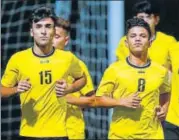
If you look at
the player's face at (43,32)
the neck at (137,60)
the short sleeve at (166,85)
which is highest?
the player's face at (43,32)

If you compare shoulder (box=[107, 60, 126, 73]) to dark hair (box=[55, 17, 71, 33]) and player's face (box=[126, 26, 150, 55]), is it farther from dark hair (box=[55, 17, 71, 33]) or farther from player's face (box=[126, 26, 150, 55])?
dark hair (box=[55, 17, 71, 33])

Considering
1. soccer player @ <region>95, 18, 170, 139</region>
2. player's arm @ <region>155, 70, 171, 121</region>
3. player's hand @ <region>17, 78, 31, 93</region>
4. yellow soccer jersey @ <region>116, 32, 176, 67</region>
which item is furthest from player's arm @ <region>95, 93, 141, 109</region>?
player's hand @ <region>17, 78, 31, 93</region>

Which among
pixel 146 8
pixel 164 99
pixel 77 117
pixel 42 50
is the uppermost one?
pixel 146 8

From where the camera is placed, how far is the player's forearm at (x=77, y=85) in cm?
287

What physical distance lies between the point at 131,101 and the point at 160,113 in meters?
0.15

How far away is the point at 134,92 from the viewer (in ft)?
9.50

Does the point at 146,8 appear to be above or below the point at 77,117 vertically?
above

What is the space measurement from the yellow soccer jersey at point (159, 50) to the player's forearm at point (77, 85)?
0.71ft

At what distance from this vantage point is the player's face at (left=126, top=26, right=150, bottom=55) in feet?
9.45

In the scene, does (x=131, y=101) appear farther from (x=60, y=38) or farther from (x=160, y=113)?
(x=60, y=38)

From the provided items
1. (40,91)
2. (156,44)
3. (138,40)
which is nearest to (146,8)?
(156,44)

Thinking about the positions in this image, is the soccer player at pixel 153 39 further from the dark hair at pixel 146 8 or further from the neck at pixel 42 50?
the neck at pixel 42 50

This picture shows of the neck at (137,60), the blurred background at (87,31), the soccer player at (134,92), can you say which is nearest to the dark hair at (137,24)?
the soccer player at (134,92)

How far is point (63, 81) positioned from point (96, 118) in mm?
766
